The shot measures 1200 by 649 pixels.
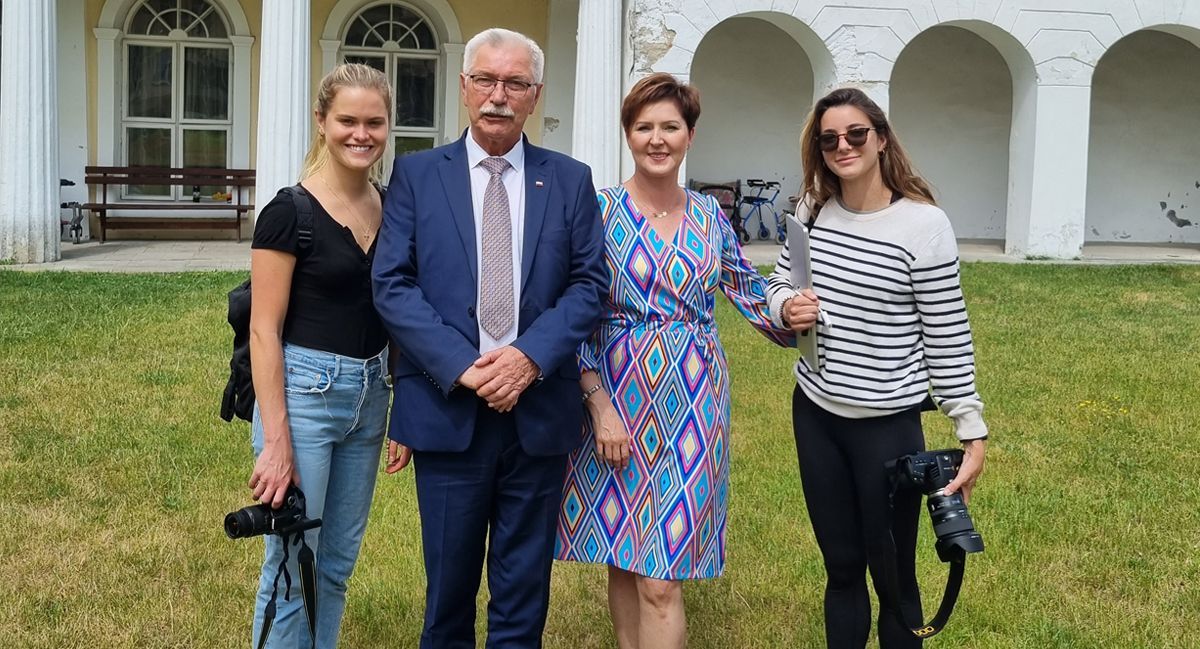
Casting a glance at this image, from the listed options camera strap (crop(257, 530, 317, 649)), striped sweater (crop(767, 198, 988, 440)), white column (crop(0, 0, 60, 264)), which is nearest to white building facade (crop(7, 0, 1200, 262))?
white column (crop(0, 0, 60, 264))

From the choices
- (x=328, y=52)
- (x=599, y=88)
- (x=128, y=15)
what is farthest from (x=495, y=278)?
(x=128, y=15)

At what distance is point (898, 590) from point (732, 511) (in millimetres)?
2309

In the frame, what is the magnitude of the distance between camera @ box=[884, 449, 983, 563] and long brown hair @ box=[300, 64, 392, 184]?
1.52m

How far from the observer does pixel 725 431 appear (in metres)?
3.06

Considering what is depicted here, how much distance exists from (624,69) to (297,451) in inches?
443

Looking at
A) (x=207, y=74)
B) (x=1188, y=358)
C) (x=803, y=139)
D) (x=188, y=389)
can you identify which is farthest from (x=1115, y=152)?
(x=803, y=139)

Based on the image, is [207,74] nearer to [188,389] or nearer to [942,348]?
[188,389]

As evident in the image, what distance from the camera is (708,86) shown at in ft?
53.9

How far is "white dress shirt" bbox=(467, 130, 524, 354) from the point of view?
8.74 ft

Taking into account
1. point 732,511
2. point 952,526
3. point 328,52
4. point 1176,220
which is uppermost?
point 328,52

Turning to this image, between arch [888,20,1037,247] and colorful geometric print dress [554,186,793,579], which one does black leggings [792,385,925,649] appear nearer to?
colorful geometric print dress [554,186,793,579]

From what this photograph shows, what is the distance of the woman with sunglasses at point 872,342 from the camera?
274 cm

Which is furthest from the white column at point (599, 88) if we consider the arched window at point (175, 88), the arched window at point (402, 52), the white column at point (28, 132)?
the white column at point (28, 132)

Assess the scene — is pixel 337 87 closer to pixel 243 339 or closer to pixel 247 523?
pixel 243 339
